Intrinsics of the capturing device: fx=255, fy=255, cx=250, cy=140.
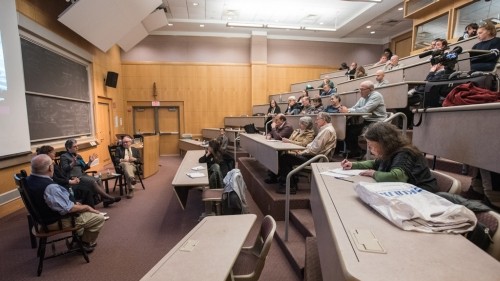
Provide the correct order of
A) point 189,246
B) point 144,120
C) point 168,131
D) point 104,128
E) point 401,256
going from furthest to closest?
point 168,131, point 144,120, point 104,128, point 189,246, point 401,256

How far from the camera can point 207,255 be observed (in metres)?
1.47

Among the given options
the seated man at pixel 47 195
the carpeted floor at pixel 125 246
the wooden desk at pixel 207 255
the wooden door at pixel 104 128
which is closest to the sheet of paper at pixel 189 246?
the wooden desk at pixel 207 255

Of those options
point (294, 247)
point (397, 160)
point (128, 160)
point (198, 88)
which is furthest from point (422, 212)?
point (198, 88)

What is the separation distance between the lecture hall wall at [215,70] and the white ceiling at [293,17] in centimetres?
34

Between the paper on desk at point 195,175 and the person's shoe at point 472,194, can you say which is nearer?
the person's shoe at point 472,194

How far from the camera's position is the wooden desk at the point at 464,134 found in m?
1.46

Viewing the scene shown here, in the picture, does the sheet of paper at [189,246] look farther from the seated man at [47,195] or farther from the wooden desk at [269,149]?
the wooden desk at [269,149]

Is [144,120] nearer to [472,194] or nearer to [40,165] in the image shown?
[40,165]

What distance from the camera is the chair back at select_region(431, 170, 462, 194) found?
1.56 meters

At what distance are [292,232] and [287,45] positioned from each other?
27.8 feet

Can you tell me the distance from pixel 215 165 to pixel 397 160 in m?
2.57

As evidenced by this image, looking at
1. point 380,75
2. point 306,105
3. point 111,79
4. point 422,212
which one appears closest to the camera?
point 422,212

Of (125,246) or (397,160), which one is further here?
(125,246)

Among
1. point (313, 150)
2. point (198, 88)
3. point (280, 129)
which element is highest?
point (198, 88)
